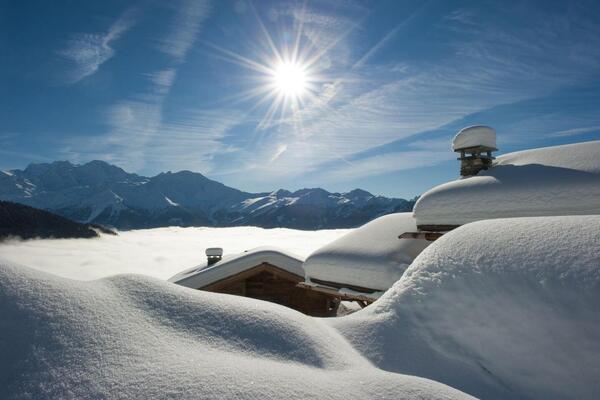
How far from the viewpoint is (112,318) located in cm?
213

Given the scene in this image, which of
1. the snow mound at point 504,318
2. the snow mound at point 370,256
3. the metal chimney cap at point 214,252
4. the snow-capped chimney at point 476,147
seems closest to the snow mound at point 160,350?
the snow mound at point 504,318

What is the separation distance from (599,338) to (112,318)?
140 inches

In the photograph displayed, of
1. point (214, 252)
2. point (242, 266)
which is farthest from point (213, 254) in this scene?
point (242, 266)

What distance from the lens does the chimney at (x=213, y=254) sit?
49.5 feet

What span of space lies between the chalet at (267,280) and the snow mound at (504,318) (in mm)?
9559

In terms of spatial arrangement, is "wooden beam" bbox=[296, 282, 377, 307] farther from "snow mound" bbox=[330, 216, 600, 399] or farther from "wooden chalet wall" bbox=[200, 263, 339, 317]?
"snow mound" bbox=[330, 216, 600, 399]

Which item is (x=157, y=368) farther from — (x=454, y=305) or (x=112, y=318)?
(x=454, y=305)

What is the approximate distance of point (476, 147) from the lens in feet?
33.7

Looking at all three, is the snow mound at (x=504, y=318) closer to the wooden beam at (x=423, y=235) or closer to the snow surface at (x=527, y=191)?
the snow surface at (x=527, y=191)

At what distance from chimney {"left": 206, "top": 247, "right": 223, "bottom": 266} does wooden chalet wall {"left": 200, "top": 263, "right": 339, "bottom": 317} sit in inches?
113

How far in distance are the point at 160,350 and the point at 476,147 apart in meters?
10.9

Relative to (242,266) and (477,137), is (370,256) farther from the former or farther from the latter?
(242,266)

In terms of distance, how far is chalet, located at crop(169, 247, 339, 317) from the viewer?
1236 cm

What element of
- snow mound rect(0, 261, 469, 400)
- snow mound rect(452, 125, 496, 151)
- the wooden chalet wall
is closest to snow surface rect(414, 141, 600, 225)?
snow mound rect(452, 125, 496, 151)
